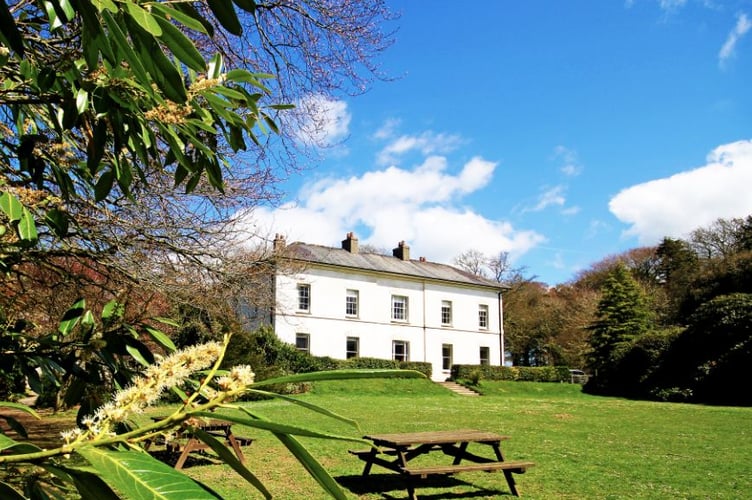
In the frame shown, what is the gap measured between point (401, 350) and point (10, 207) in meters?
38.6

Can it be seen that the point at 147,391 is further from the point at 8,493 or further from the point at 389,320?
the point at 389,320

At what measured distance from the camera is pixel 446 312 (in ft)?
137

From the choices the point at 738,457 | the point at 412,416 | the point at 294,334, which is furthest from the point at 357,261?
the point at 738,457

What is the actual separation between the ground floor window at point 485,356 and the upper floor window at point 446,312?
3561 mm

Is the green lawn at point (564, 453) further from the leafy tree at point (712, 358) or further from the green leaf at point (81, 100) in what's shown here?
the leafy tree at point (712, 358)

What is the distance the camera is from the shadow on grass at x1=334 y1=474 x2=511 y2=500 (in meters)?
8.59

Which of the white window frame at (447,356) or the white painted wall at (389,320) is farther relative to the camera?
the white window frame at (447,356)

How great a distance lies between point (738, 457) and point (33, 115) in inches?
505

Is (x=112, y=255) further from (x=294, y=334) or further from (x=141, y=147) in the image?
(x=294, y=334)

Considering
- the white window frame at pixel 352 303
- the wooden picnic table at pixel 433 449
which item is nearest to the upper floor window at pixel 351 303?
the white window frame at pixel 352 303

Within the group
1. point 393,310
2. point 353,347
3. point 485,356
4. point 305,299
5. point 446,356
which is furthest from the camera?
point 485,356

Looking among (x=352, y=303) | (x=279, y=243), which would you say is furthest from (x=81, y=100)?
(x=352, y=303)

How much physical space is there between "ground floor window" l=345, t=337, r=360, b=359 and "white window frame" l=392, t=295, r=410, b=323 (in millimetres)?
3255

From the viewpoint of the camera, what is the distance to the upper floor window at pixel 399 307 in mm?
39656
